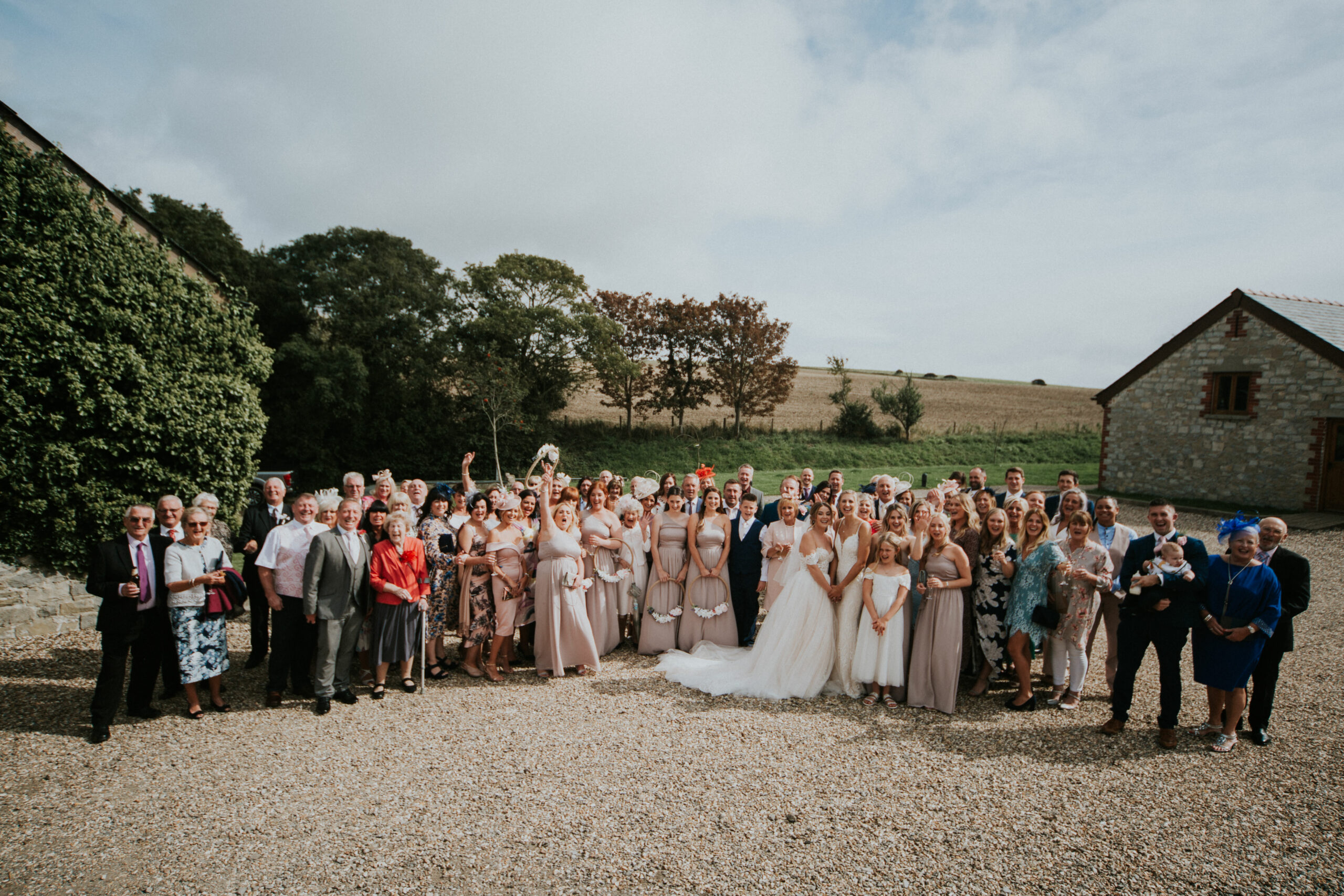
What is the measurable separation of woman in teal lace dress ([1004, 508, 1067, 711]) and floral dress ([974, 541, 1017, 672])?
2.5 inches

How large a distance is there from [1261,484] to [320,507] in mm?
23468

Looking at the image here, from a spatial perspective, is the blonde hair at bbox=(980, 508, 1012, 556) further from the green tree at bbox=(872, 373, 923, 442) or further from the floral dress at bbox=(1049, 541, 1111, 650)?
the green tree at bbox=(872, 373, 923, 442)

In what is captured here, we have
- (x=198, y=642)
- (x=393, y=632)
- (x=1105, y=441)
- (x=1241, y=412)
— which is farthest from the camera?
(x=1105, y=441)

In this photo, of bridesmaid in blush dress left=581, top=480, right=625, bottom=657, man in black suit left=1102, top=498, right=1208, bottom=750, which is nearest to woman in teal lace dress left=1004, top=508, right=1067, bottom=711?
man in black suit left=1102, top=498, right=1208, bottom=750

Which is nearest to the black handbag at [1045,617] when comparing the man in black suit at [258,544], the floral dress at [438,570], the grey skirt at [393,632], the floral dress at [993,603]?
the floral dress at [993,603]

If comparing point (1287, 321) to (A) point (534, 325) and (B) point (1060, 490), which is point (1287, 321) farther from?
(A) point (534, 325)

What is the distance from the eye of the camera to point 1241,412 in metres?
19.0

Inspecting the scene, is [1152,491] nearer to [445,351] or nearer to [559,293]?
[559,293]

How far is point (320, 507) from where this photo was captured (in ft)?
22.5

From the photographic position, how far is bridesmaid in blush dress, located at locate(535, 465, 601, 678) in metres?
6.86

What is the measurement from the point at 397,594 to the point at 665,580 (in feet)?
9.62

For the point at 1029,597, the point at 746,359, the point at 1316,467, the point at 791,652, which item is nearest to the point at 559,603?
the point at 791,652

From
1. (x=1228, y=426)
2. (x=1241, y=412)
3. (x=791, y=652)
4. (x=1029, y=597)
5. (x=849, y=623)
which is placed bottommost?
(x=791, y=652)

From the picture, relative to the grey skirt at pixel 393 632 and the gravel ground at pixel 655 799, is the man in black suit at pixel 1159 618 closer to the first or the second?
the gravel ground at pixel 655 799
